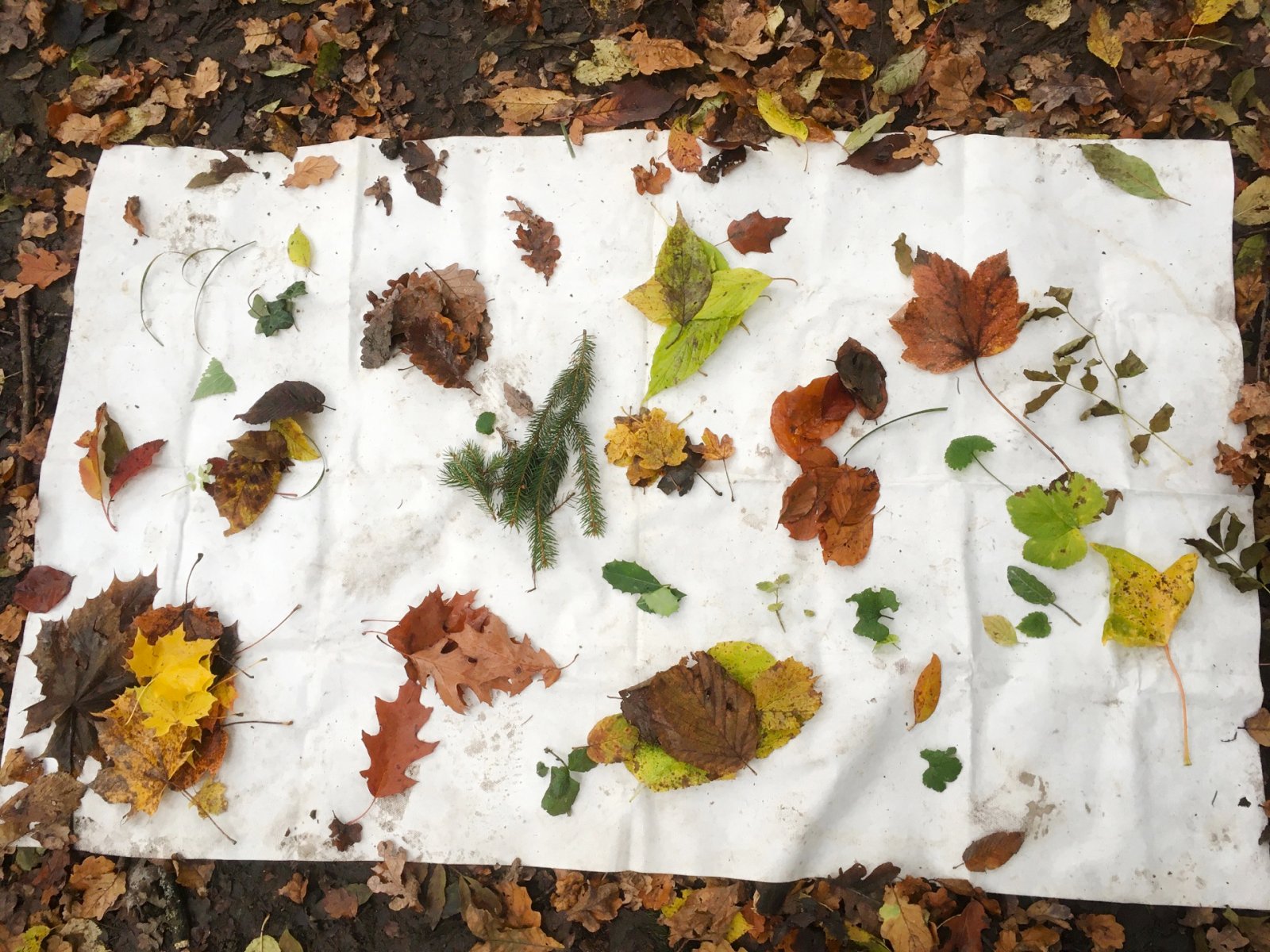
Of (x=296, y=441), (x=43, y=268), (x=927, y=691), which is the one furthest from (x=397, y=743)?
(x=43, y=268)

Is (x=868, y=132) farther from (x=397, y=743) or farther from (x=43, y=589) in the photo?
(x=43, y=589)

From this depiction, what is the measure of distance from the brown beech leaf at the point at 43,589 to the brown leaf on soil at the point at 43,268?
0.84m

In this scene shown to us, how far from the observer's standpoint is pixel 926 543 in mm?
1953

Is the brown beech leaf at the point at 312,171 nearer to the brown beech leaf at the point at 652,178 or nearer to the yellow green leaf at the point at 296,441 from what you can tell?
the yellow green leaf at the point at 296,441

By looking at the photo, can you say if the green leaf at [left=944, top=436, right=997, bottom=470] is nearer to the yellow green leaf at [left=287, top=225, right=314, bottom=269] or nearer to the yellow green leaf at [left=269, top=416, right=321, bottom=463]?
the yellow green leaf at [left=269, top=416, right=321, bottom=463]

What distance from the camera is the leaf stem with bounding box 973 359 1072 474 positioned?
1943 mm

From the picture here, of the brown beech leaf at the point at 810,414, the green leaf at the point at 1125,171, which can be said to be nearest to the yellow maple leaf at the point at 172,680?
the brown beech leaf at the point at 810,414

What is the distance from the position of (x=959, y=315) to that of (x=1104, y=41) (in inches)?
33.3

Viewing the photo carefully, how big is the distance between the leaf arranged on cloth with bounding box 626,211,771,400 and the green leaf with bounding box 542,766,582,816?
0.99m

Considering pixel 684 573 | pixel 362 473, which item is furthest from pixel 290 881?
pixel 684 573

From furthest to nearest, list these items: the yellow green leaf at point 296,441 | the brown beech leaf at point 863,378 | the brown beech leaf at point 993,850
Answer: the yellow green leaf at point 296,441, the brown beech leaf at point 863,378, the brown beech leaf at point 993,850

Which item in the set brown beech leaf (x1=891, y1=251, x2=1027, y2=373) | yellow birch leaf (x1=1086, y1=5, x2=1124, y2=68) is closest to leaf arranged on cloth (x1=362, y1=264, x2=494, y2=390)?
brown beech leaf (x1=891, y1=251, x2=1027, y2=373)

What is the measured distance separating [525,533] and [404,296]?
0.72 m

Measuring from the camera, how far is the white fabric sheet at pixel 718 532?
1.89m
